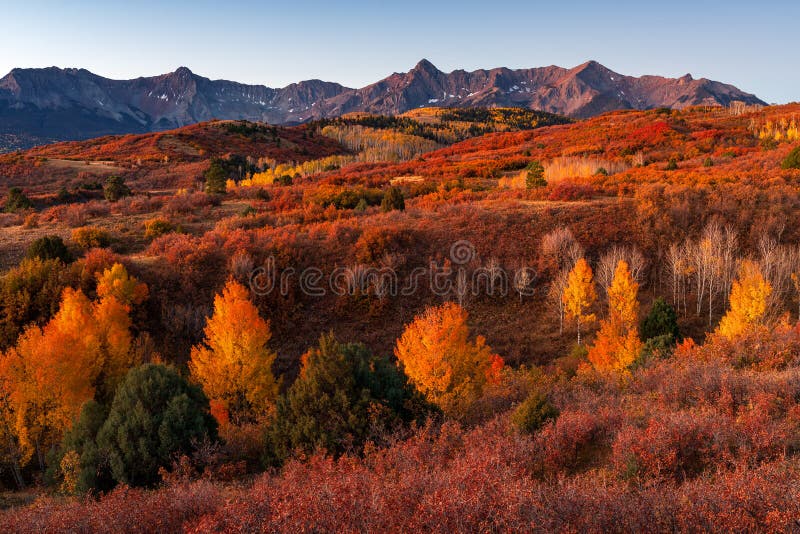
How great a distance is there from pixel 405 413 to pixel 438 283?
19.1 metres

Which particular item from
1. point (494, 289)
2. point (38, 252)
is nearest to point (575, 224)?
point (494, 289)

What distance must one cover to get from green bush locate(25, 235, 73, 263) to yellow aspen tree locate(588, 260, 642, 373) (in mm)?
33033

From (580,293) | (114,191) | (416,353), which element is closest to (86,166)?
(114,191)

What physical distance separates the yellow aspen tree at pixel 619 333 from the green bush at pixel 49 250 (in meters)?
33.0

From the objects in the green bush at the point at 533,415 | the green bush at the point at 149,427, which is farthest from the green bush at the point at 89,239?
the green bush at the point at 533,415

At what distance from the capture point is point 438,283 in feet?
110

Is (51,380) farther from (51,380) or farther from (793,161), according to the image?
(793,161)

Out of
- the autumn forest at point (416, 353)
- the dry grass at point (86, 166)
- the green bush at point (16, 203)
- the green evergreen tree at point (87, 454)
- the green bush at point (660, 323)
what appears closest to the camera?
the autumn forest at point (416, 353)

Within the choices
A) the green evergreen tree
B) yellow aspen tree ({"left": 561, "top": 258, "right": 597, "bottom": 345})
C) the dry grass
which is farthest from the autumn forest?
the dry grass

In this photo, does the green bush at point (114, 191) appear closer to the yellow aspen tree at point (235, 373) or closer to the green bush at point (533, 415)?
the yellow aspen tree at point (235, 373)

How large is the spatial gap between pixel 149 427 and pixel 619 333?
22.7 m

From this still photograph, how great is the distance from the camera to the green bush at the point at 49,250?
28.7 metres

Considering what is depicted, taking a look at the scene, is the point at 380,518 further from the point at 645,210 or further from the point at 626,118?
the point at 626,118

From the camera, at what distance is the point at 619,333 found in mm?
24641
